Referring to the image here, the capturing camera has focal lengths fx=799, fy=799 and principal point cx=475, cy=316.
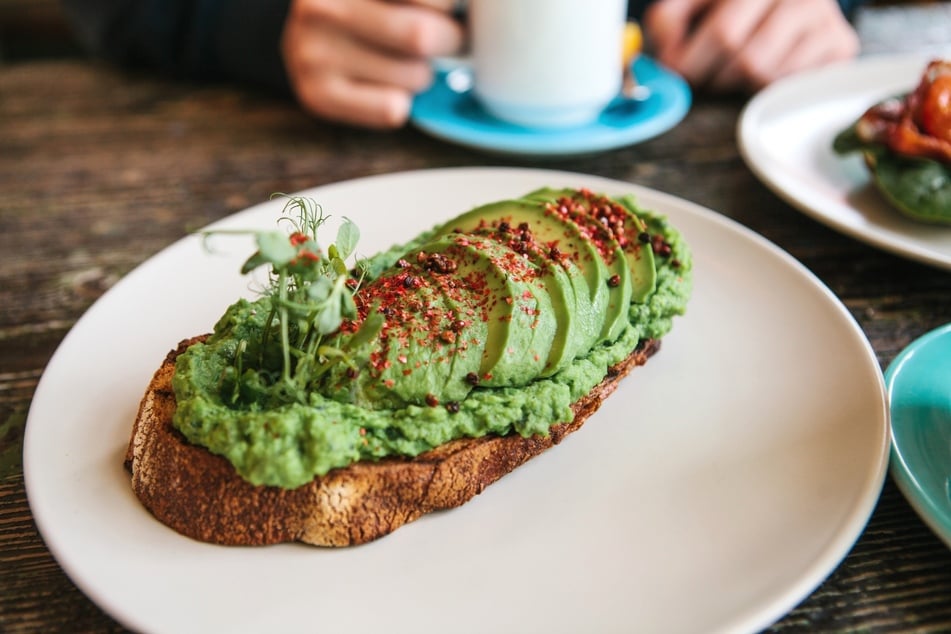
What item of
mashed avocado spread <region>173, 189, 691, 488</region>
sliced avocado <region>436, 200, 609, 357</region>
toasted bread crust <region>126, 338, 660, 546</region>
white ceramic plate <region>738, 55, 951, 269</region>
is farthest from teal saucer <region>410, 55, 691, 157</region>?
toasted bread crust <region>126, 338, 660, 546</region>

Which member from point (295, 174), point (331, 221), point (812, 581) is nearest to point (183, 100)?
point (295, 174)

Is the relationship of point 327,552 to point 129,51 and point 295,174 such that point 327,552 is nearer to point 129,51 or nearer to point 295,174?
point 295,174

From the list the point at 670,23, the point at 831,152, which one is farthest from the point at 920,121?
the point at 670,23

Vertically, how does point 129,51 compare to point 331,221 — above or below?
below

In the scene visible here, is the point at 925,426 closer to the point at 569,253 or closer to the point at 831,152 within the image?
the point at 569,253

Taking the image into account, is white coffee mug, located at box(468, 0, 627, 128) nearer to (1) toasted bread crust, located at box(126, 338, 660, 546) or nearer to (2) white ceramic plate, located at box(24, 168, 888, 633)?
(2) white ceramic plate, located at box(24, 168, 888, 633)

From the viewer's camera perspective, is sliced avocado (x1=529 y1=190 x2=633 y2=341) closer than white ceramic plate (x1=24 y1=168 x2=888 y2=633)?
No

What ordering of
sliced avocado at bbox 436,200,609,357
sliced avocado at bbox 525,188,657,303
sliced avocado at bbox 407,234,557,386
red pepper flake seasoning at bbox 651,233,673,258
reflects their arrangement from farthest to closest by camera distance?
red pepper flake seasoning at bbox 651,233,673,258, sliced avocado at bbox 525,188,657,303, sliced avocado at bbox 436,200,609,357, sliced avocado at bbox 407,234,557,386

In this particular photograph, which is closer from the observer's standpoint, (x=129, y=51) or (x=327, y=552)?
(x=327, y=552)
